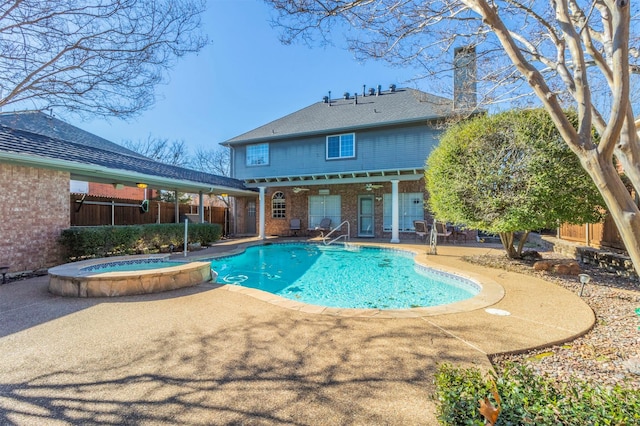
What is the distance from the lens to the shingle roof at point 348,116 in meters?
13.4

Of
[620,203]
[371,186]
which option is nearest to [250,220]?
[371,186]

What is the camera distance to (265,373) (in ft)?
8.14

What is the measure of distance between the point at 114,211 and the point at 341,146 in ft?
33.4

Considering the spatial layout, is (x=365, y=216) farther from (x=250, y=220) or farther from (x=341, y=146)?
(x=250, y=220)

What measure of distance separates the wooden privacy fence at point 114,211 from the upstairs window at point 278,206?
4535 millimetres

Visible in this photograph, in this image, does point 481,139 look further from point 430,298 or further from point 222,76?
point 222,76

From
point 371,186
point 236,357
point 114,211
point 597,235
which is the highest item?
point 371,186

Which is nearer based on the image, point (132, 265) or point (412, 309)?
point (412, 309)

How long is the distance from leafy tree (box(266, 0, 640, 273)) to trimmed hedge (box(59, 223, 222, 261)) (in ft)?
24.2

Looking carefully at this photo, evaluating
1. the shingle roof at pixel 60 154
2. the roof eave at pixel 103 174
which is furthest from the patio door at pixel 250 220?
the shingle roof at pixel 60 154

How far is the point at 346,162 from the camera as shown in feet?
48.0

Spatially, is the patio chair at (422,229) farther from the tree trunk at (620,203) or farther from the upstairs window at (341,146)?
the tree trunk at (620,203)

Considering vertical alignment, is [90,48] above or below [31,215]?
above

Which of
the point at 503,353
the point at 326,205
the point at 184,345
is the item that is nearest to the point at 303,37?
the point at 184,345
